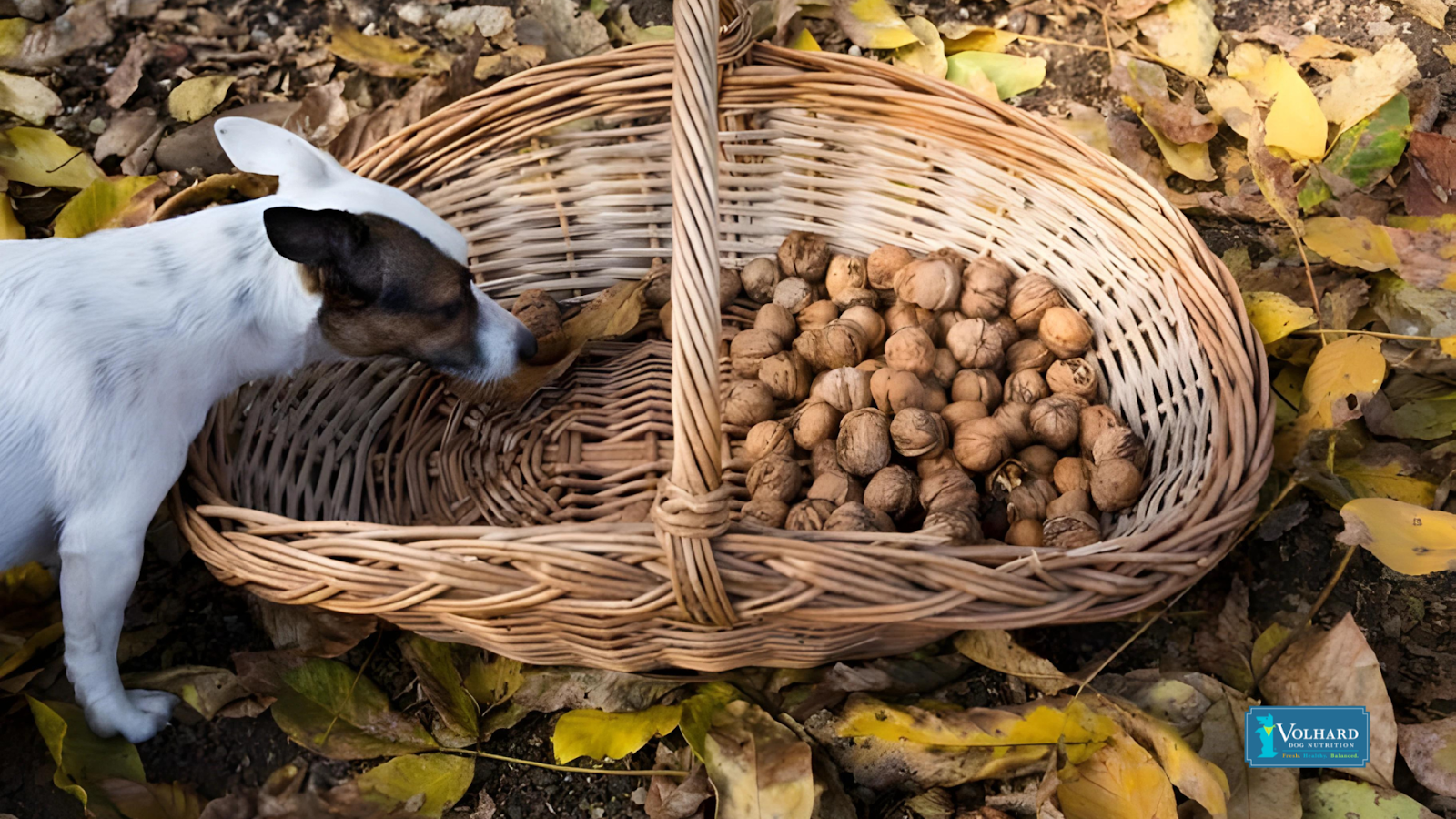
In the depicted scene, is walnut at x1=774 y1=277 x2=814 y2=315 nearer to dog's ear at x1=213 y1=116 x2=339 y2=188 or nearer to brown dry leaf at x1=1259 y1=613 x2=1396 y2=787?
dog's ear at x1=213 y1=116 x2=339 y2=188

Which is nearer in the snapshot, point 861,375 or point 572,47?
point 861,375

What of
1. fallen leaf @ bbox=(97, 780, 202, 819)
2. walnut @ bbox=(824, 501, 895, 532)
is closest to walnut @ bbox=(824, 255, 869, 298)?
walnut @ bbox=(824, 501, 895, 532)

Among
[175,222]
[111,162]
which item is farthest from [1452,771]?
[111,162]

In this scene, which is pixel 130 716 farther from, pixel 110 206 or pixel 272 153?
pixel 110 206

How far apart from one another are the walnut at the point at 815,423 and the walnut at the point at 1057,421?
1.08 ft

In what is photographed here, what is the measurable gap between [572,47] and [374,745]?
175 cm

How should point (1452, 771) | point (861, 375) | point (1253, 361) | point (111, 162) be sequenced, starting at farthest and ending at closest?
1. point (111, 162)
2. point (861, 375)
3. point (1253, 361)
4. point (1452, 771)

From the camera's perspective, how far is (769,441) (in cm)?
172

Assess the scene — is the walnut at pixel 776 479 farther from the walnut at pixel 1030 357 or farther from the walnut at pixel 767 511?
the walnut at pixel 1030 357

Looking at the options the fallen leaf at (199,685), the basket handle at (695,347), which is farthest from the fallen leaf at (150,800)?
the basket handle at (695,347)

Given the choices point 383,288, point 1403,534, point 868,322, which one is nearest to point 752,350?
point 868,322

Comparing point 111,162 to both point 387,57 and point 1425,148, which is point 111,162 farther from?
point 1425,148

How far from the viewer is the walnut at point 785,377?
5.95ft

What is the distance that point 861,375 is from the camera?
5.72ft
